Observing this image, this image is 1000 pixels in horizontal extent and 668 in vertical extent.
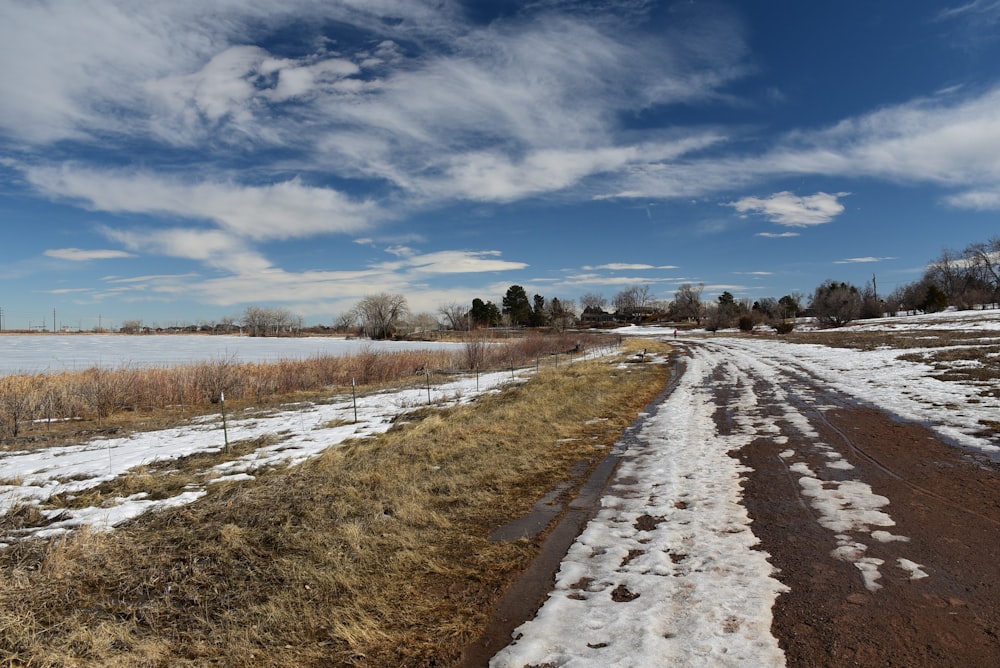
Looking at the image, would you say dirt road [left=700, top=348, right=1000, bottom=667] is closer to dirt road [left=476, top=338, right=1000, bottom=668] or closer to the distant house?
dirt road [left=476, top=338, right=1000, bottom=668]

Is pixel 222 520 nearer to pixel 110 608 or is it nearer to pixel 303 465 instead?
pixel 110 608

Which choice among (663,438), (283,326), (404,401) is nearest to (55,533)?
(663,438)

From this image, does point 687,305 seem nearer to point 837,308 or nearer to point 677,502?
point 837,308

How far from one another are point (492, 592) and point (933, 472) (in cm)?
659

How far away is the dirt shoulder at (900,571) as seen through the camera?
3.39 meters

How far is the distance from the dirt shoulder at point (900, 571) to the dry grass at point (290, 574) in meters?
2.42

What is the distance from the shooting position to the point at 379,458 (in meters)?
9.02

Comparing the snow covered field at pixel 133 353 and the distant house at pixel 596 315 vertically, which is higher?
the distant house at pixel 596 315

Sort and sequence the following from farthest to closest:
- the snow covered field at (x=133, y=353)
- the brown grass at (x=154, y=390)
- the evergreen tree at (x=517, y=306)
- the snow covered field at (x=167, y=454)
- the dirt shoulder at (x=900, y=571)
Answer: the evergreen tree at (x=517, y=306), the snow covered field at (x=133, y=353), the brown grass at (x=154, y=390), the snow covered field at (x=167, y=454), the dirt shoulder at (x=900, y=571)

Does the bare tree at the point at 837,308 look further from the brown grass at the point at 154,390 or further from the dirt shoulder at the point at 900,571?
the dirt shoulder at the point at 900,571

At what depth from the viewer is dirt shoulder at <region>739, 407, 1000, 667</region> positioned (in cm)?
339

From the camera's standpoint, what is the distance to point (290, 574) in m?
4.79

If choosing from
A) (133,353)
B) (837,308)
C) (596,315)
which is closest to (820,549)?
(133,353)

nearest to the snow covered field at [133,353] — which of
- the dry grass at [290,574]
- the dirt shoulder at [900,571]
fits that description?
the dry grass at [290,574]
